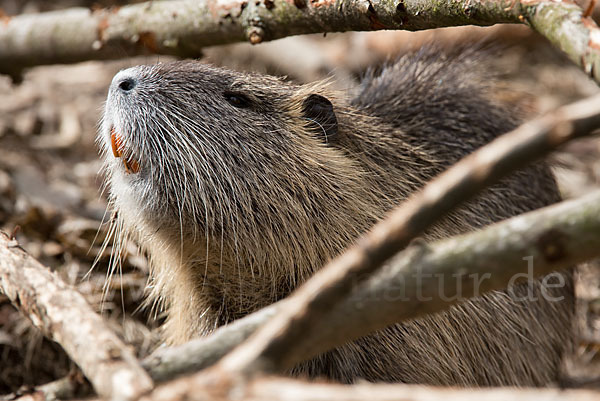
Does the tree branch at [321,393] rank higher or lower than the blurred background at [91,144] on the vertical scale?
higher

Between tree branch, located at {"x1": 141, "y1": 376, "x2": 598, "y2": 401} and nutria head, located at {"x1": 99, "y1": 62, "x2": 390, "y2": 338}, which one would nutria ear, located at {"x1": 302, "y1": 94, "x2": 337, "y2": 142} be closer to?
nutria head, located at {"x1": 99, "y1": 62, "x2": 390, "y2": 338}

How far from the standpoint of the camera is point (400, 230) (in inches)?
66.8

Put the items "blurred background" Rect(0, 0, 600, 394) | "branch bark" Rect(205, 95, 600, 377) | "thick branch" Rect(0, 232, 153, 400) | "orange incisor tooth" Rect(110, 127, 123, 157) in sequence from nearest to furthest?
"branch bark" Rect(205, 95, 600, 377), "thick branch" Rect(0, 232, 153, 400), "orange incisor tooth" Rect(110, 127, 123, 157), "blurred background" Rect(0, 0, 600, 394)

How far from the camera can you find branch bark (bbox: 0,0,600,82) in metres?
2.38

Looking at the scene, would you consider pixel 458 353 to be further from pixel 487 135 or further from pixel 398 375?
pixel 487 135

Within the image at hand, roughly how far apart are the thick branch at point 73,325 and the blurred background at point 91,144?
2.58ft

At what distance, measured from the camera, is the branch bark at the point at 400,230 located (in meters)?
1.62

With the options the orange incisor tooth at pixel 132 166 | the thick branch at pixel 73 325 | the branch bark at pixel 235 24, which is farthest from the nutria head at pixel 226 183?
the thick branch at pixel 73 325

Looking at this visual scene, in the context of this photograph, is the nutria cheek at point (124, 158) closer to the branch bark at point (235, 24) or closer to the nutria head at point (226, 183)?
the nutria head at point (226, 183)

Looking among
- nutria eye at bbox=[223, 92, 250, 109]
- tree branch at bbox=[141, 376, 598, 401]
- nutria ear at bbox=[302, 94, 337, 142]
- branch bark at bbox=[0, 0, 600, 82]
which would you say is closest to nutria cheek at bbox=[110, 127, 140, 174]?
nutria eye at bbox=[223, 92, 250, 109]

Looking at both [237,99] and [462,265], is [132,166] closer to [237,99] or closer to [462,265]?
[237,99]

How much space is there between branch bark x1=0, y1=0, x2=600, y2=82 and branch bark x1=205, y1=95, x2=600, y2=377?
26.4 inches

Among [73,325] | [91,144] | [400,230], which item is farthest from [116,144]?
[91,144]

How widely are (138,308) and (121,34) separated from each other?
1651 mm
